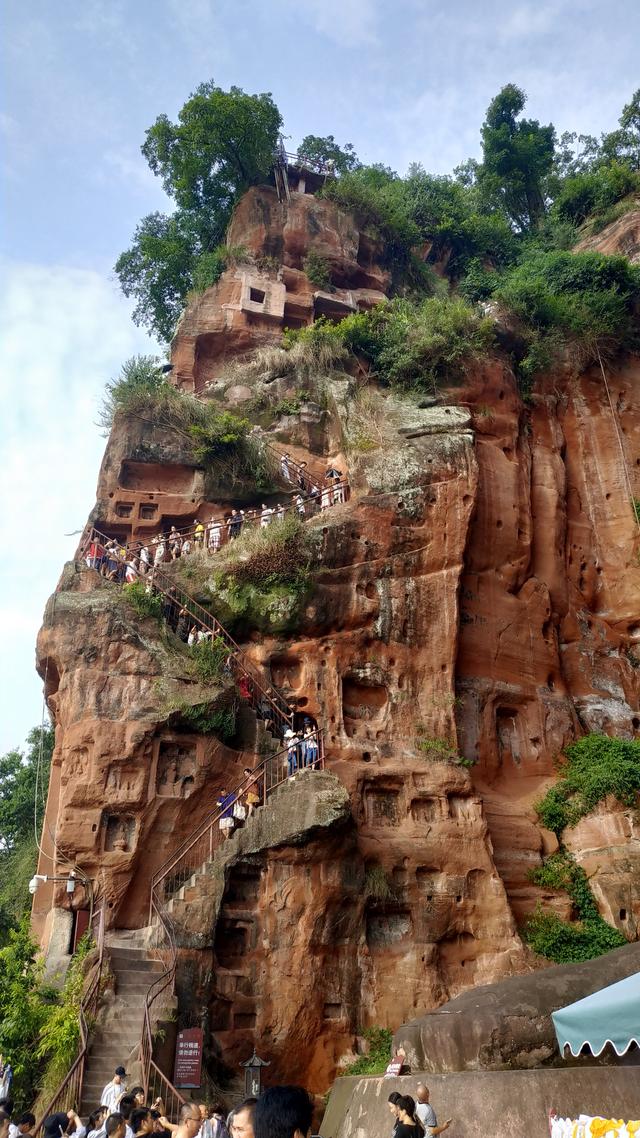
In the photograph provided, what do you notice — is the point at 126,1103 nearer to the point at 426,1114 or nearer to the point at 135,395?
the point at 426,1114

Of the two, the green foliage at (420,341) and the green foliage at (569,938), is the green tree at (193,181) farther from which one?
the green foliage at (569,938)

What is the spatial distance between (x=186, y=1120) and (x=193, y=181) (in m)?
34.3

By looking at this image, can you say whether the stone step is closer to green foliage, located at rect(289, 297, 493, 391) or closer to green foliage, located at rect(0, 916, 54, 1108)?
green foliage, located at rect(0, 916, 54, 1108)

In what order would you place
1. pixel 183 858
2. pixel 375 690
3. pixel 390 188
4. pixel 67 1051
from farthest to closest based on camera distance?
1. pixel 390 188
2. pixel 375 690
3. pixel 183 858
4. pixel 67 1051

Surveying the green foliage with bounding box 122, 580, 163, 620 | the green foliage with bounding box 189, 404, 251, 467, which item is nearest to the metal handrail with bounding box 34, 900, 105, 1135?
the green foliage with bounding box 122, 580, 163, 620

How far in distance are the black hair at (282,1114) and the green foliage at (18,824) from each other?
79.1ft

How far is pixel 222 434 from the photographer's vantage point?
78.9ft

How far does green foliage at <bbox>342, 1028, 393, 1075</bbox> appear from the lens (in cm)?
1403

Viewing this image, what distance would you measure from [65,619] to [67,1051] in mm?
8065

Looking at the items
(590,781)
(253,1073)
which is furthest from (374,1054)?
(590,781)

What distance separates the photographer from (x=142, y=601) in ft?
60.2

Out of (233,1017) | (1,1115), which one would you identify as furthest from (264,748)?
(1,1115)

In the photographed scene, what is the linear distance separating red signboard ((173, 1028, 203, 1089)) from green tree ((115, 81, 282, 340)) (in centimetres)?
2662

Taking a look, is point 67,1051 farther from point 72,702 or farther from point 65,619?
point 65,619
